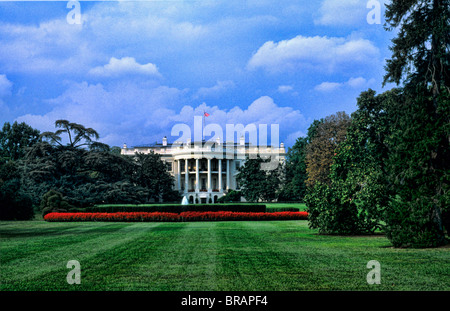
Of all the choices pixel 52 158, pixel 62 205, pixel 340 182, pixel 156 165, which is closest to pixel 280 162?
pixel 156 165

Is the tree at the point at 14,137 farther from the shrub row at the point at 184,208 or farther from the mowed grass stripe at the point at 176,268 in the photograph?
the mowed grass stripe at the point at 176,268

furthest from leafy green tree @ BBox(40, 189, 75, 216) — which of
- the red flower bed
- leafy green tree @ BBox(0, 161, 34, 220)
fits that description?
→ the red flower bed

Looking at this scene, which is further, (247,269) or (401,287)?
(247,269)

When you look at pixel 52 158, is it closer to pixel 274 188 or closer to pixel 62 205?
pixel 62 205

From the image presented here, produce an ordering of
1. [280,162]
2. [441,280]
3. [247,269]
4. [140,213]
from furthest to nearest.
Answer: [280,162]
[140,213]
[247,269]
[441,280]

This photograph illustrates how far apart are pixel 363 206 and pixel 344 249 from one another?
3.95m

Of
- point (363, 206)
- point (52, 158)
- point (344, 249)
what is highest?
point (52, 158)

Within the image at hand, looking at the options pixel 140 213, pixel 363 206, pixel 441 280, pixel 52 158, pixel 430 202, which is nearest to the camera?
pixel 441 280

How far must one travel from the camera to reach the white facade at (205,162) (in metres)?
81.0

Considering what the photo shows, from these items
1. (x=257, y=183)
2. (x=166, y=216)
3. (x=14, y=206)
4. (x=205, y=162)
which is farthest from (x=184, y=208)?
(x=205, y=162)

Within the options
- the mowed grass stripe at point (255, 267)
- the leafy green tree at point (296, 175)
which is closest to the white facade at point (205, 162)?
the leafy green tree at point (296, 175)

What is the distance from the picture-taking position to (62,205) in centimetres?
3450

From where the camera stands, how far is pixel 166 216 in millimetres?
30125

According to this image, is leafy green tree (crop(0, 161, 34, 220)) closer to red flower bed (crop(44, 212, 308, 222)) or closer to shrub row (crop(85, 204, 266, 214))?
red flower bed (crop(44, 212, 308, 222))
